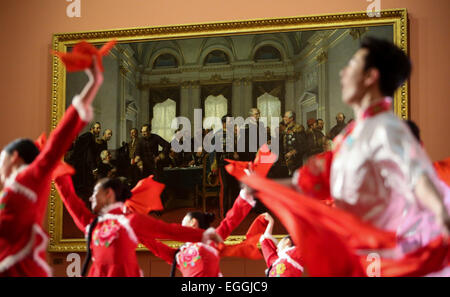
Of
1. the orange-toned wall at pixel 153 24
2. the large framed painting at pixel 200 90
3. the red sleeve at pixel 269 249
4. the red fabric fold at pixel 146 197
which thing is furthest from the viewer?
the large framed painting at pixel 200 90

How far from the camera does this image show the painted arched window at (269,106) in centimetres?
575

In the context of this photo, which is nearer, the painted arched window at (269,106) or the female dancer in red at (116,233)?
the female dancer in red at (116,233)

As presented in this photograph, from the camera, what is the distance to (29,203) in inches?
93.0

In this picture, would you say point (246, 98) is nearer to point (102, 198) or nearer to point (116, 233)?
point (102, 198)

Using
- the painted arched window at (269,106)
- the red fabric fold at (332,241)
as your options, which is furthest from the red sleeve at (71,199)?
the painted arched window at (269,106)

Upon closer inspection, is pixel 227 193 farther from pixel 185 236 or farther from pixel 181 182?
pixel 185 236

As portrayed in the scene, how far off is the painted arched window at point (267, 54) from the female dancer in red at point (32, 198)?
3.65 metres

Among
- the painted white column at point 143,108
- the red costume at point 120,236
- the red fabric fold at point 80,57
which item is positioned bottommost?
the red costume at point 120,236

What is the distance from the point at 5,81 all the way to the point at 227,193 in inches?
115

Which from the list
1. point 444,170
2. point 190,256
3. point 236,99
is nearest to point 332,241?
point 444,170

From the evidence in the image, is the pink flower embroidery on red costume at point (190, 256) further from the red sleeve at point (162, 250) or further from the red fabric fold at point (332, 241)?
the red fabric fold at point (332, 241)

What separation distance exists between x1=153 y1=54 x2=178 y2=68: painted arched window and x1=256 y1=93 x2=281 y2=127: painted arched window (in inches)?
40.4

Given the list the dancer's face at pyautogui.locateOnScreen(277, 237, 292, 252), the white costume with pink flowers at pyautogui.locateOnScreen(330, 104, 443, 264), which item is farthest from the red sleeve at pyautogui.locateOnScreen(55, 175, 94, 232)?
the white costume with pink flowers at pyautogui.locateOnScreen(330, 104, 443, 264)

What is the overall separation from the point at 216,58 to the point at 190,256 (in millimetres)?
2834
